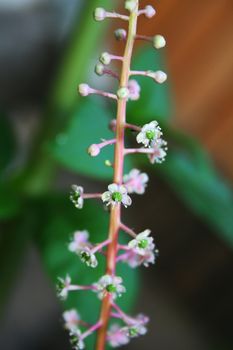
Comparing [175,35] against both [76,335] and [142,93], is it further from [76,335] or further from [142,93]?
[76,335]

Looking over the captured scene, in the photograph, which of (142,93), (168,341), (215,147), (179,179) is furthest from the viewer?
(215,147)

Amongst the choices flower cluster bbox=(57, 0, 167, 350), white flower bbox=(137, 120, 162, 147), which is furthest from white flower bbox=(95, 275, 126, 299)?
white flower bbox=(137, 120, 162, 147)

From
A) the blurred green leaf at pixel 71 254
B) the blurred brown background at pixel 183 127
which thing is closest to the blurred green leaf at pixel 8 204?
the blurred green leaf at pixel 71 254

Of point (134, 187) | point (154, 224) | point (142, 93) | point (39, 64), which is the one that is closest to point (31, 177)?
point (142, 93)

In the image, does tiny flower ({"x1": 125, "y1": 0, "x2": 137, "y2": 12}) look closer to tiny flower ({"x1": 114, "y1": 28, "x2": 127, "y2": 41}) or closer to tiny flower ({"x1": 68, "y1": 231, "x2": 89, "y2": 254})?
tiny flower ({"x1": 114, "y1": 28, "x2": 127, "y2": 41})

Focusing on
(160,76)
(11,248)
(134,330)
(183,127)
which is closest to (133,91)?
(160,76)

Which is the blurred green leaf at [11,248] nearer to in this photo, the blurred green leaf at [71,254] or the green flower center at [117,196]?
the blurred green leaf at [71,254]
